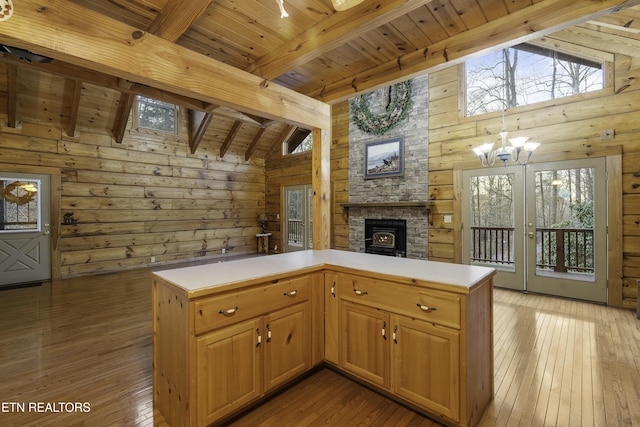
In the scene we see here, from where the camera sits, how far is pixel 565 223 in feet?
14.1

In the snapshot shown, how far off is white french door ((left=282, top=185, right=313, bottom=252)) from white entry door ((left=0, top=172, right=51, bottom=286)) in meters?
5.10

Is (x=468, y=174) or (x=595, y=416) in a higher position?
(x=468, y=174)

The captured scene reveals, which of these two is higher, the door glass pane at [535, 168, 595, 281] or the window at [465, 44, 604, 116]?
the window at [465, 44, 604, 116]

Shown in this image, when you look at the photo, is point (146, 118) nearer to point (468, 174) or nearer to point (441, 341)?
point (468, 174)

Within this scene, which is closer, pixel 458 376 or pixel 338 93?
pixel 458 376

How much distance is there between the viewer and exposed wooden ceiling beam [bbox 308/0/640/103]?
1.83 meters

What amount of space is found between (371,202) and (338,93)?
342 cm

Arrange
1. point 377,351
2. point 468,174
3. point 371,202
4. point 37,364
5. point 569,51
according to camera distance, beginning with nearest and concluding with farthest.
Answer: point 377,351, point 37,364, point 569,51, point 468,174, point 371,202

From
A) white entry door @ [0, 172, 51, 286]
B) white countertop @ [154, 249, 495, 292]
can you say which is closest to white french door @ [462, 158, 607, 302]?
white countertop @ [154, 249, 495, 292]

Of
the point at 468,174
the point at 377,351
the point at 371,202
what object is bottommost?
the point at 377,351

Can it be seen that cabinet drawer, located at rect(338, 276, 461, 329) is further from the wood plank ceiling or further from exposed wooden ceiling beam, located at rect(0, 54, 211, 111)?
exposed wooden ceiling beam, located at rect(0, 54, 211, 111)

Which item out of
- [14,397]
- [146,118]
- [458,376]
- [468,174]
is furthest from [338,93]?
[146,118]

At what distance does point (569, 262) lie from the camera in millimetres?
4324

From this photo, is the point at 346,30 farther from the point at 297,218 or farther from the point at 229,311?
the point at 297,218
